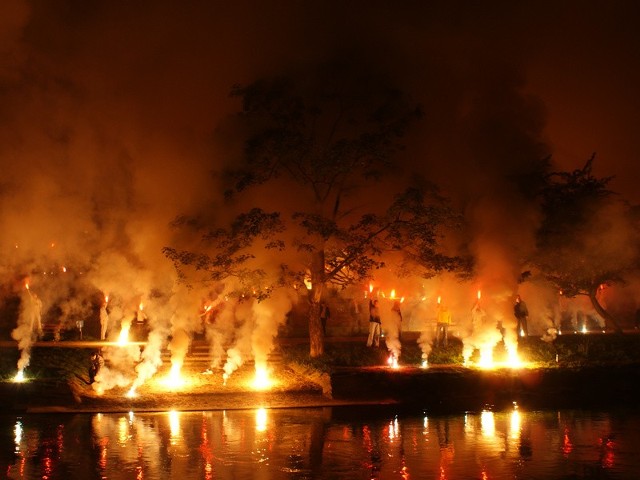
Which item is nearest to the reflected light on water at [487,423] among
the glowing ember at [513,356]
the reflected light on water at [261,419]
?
the reflected light on water at [261,419]

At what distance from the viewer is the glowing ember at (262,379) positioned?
19016 mm

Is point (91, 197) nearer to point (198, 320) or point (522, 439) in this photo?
point (198, 320)

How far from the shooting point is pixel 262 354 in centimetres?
2034

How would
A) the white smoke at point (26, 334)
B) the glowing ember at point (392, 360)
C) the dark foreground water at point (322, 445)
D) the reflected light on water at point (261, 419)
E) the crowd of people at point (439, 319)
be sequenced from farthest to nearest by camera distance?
the crowd of people at point (439, 319) → the glowing ember at point (392, 360) → the white smoke at point (26, 334) → the reflected light on water at point (261, 419) → the dark foreground water at point (322, 445)

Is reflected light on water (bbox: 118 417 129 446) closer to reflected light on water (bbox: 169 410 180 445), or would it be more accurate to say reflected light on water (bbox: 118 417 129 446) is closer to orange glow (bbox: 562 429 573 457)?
reflected light on water (bbox: 169 410 180 445)

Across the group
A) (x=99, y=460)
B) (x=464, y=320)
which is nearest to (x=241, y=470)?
(x=99, y=460)

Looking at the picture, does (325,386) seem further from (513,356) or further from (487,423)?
(513,356)

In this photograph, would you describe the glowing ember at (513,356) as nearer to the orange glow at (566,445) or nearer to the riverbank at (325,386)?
the riverbank at (325,386)

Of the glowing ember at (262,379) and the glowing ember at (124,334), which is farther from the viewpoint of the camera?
the glowing ember at (124,334)

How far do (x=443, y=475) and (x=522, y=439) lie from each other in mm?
3328

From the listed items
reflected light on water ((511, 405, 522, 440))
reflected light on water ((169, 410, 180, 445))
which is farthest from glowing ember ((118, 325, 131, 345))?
reflected light on water ((511, 405, 522, 440))

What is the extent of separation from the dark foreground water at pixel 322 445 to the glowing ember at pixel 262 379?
7.32ft

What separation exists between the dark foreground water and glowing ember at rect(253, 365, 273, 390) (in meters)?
2.23

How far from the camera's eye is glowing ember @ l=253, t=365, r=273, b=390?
19.0 meters
